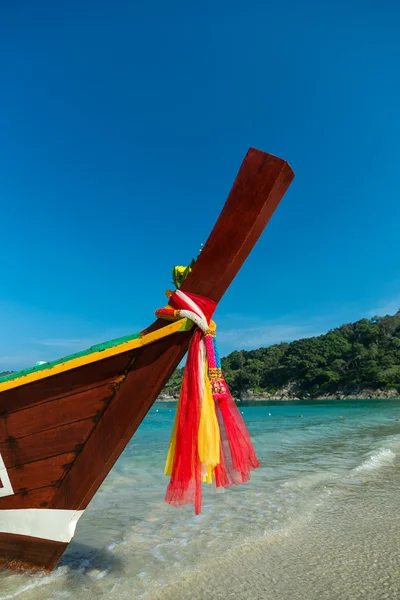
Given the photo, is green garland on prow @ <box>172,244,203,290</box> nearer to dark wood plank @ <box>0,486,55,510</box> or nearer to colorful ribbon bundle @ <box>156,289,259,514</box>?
colorful ribbon bundle @ <box>156,289,259,514</box>

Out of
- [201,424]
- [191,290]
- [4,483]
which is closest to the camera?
[201,424]

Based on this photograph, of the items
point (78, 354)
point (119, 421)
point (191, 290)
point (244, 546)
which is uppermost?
point (191, 290)

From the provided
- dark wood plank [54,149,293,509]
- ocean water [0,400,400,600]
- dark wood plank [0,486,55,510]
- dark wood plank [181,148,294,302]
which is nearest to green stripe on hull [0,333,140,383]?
dark wood plank [54,149,293,509]

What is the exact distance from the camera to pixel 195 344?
235cm

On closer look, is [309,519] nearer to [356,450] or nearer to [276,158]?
[276,158]

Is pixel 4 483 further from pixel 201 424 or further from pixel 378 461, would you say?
pixel 378 461

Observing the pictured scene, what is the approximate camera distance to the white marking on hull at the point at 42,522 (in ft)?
8.27

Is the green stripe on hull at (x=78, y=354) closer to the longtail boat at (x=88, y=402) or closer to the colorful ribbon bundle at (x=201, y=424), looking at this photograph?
the longtail boat at (x=88, y=402)

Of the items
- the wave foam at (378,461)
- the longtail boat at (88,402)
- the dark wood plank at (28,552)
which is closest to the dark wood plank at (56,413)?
the longtail boat at (88,402)

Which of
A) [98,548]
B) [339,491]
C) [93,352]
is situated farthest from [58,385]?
[339,491]

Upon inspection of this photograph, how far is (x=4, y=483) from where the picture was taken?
8.75 feet

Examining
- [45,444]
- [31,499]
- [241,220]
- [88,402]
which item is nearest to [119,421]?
[88,402]

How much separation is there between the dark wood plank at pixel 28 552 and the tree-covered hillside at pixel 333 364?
5522 centimetres

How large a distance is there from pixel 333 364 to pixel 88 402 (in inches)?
2854
